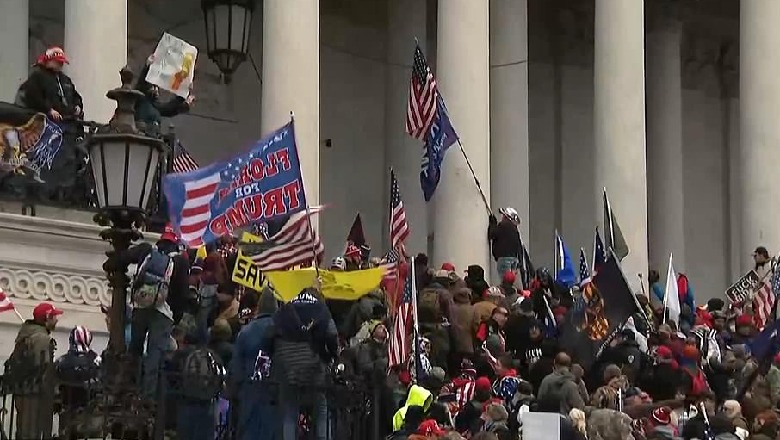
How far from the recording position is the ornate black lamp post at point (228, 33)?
20.2 meters

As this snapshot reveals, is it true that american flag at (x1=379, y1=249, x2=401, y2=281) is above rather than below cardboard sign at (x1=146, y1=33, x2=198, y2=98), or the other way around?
below

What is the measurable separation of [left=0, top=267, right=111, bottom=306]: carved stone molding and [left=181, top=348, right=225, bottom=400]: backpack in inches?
176

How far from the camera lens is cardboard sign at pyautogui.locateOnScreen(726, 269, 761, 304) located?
2878 cm

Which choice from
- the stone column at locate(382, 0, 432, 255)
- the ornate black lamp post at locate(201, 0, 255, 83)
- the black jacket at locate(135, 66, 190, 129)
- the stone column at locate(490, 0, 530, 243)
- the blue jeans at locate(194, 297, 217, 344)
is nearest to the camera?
the blue jeans at locate(194, 297, 217, 344)

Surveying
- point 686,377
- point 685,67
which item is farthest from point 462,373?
point 685,67

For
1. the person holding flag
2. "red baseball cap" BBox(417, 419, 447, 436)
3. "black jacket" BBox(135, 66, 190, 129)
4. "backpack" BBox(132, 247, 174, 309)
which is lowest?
"red baseball cap" BBox(417, 419, 447, 436)

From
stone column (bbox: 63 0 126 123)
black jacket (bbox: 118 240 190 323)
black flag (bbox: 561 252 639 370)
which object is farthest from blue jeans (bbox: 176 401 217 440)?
stone column (bbox: 63 0 126 123)

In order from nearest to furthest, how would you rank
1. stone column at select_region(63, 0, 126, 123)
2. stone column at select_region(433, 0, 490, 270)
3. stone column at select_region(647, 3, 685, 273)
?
stone column at select_region(63, 0, 126, 123)
stone column at select_region(433, 0, 490, 270)
stone column at select_region(647, 3, 685, 273)

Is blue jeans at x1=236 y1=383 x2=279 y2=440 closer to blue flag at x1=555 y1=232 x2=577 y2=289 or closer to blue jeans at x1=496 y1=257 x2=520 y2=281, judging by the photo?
blue flag at x1=555 y1=232 x2=577 y2=289

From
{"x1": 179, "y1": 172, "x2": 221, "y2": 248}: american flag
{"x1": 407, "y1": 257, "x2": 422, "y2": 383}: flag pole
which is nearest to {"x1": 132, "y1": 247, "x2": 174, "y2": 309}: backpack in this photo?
{"x1": 179, "y1": 172, "x2": 221, "y2": 248}: american flag

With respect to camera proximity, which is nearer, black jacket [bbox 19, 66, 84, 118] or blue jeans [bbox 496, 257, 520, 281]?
black jacket [bbox 19, 66, 84, 118]

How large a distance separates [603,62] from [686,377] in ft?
42.1

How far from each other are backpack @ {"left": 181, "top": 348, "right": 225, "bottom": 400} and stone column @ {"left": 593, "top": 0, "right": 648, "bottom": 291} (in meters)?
18.0

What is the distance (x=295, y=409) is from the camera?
51.9 feet
